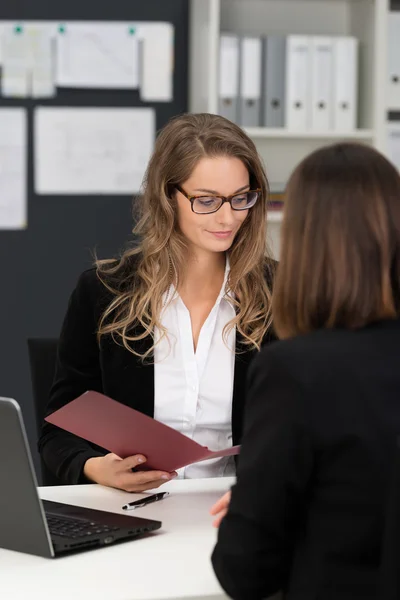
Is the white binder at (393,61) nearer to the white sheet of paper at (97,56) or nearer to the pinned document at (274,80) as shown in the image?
the pinned document at (274,80)

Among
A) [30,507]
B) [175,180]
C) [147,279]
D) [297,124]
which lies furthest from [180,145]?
[297,124]

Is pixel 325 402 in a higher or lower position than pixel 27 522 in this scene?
higher

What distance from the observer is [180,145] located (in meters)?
2.09

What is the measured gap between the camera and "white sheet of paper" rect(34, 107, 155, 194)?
→ 342cm

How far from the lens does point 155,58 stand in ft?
11.3

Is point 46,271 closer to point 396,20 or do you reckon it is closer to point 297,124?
point 297,124

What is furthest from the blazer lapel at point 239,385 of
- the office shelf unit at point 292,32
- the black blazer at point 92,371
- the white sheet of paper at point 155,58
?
the white sheet of paper at point 155,58

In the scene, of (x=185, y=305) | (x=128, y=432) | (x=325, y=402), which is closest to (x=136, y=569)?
(x=128, y=432)

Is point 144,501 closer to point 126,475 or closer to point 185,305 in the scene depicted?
point 126,475

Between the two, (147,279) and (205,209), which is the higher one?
(205,209)

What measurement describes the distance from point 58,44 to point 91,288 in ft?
5.07

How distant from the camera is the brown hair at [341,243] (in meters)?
1.12

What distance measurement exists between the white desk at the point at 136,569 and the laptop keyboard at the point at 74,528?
0.12 ft

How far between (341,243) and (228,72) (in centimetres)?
217
